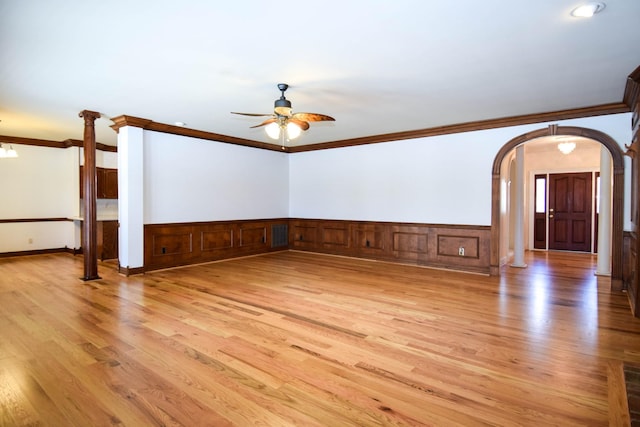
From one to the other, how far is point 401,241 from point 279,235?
10.1 feet

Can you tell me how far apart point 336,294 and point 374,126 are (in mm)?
3221

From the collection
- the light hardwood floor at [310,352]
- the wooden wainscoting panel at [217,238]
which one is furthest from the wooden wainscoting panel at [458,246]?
Answer: the wooden wainscoting panel at [217,238]

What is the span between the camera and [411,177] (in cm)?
689

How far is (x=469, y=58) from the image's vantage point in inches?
133

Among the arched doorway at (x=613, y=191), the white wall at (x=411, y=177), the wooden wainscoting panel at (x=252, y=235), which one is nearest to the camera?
the arched doorway at (x=613, y=191)

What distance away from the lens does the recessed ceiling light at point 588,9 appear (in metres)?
2.45

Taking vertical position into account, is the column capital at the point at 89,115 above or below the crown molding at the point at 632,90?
above

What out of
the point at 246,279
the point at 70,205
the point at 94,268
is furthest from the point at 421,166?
the point at 70,205

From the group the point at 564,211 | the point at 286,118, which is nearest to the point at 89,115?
the point at 286,118

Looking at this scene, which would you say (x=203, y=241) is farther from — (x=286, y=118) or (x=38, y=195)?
(x=38, y=195)

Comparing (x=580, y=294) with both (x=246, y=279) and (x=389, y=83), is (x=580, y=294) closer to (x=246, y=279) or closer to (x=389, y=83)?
(x=389, y=83)


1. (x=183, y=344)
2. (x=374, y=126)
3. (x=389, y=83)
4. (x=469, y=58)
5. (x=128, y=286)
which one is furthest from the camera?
(x=374, y=126)

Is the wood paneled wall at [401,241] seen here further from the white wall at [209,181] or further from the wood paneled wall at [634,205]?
the wood paneled wall at [634,205]

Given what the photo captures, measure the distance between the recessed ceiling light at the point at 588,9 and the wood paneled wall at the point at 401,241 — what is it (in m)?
3.97
